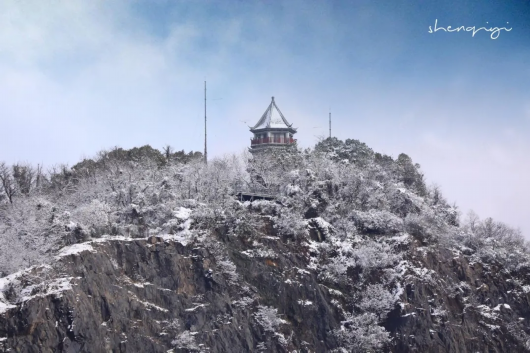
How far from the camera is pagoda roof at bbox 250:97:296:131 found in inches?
2847

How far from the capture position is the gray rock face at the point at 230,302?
3732 cm

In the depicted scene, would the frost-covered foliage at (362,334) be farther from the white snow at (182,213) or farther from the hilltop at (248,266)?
the white snow at (182,213)

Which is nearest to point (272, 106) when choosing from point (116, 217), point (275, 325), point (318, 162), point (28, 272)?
point (318, 162)

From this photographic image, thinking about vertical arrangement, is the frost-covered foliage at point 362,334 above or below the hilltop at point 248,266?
below

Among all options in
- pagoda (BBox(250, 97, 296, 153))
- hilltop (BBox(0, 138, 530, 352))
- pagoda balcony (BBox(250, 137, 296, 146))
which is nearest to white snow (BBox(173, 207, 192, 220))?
hilltop (BBox(0, 138, 530, 352))

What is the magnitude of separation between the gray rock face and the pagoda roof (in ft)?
85.8

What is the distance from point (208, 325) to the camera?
41031 millimetres

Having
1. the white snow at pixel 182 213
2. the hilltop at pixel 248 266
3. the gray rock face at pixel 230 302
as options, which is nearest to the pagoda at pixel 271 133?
the hilltop at pixel 248 266

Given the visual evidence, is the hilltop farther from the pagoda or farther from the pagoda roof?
the pagoda roof

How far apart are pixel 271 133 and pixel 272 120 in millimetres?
1878

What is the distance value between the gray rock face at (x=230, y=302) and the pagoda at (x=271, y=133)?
2502cm

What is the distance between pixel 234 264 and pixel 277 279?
3.58m

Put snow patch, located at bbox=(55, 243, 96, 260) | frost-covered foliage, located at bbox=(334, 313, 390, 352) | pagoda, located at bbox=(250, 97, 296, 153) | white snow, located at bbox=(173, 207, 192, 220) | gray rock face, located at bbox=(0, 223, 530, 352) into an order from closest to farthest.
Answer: gray rock face, located at bbox=(0, 223, 530, 352)
snow patch, located at bbox=(55, 243, 96, 260)
frost-covered foliage, located at bbox=(334, 313, 390, 352)
white snow, located at bbox=(173, 207, 192, 220)
pagoda, located at bbox=(250, 97, 296, 153)

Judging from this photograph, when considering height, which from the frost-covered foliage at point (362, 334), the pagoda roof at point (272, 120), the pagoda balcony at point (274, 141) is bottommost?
the frost-covered foliage at point (362, 334)
